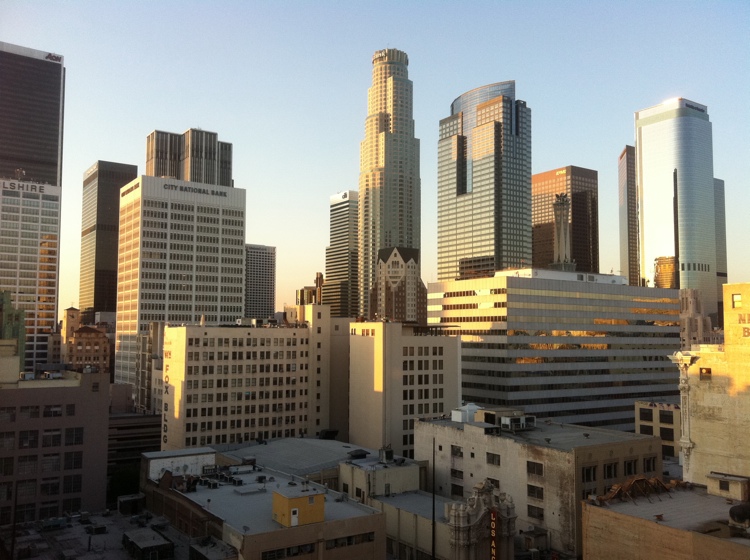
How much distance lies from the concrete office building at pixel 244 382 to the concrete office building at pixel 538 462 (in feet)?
136

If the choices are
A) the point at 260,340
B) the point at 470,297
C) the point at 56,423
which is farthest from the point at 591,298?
the point at 56,423

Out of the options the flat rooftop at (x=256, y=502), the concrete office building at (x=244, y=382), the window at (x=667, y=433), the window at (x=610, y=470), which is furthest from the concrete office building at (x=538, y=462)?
the window at (x=667, y=433)

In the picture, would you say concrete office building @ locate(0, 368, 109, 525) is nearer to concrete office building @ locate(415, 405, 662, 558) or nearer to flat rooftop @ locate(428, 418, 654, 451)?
concrete office building @ locate(415, 405, 662, 558)

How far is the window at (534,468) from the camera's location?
238 ft

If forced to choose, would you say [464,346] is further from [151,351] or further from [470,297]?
[151,351]

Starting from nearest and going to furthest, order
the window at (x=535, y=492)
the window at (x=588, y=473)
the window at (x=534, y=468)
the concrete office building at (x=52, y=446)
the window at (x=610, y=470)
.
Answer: the window at (x=588, y=473) → the window at (x=610, y=470) → the window at (x=535, y=492) → the window at (x=534, y=468) → the concrete office building at (x=52, y=446)

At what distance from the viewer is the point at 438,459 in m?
87.3

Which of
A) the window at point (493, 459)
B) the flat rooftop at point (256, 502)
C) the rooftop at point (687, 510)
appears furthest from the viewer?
the window at point (493, 459)

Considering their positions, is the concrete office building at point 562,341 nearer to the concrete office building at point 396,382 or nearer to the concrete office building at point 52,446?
the concrete office building at point 396,382

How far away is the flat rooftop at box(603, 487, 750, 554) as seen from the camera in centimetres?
4278

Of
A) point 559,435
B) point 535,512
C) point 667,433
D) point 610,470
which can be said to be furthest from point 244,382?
point 667,433

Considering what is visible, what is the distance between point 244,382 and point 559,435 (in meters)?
61.9

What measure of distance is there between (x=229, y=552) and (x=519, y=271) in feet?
433

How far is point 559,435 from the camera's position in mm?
81938
